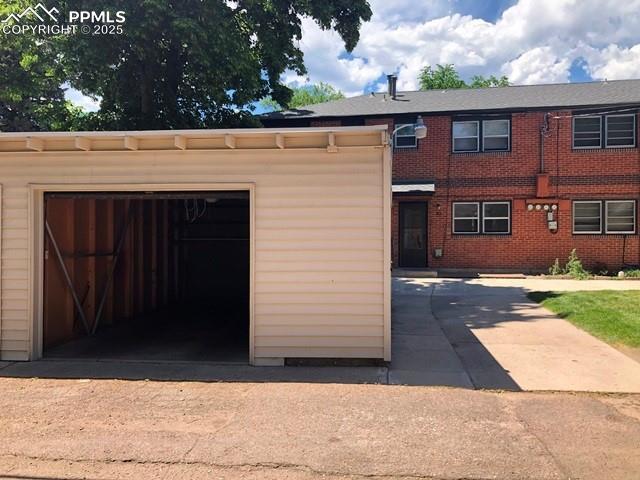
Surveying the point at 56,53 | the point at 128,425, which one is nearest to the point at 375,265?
the point at 128,425

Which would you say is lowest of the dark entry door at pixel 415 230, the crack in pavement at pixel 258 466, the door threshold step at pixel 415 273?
the crack in pavement at pixel 258 466

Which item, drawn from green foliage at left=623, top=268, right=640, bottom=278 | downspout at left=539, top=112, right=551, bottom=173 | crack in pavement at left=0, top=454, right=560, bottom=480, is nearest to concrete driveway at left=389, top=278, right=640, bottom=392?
crack in pavement at left=0, top=454, right=560, bottom=480

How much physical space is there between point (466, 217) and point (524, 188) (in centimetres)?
213

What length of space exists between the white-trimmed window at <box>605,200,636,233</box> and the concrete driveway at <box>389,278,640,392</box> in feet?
21.3

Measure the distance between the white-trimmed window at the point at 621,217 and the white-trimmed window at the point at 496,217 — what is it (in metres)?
3.14

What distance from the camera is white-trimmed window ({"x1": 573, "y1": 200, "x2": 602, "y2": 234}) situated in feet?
54.3

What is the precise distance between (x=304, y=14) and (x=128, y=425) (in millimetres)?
12914

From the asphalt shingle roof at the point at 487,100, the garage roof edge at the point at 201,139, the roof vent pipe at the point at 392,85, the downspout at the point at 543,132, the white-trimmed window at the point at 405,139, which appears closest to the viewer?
the garage roof edge at the point at 201,139

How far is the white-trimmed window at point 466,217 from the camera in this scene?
17172 mm

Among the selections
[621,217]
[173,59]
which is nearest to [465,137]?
[621,217]

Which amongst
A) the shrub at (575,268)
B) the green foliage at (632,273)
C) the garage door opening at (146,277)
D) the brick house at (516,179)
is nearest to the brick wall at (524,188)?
the brick house at (516,179)

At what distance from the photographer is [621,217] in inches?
648

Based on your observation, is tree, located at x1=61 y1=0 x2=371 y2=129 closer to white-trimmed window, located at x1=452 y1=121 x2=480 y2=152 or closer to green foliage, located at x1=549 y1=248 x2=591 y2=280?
white-trimmed window, located at x1=452 y1=121 x2=480 y2=152

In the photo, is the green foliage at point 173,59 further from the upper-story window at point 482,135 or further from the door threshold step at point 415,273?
the door threshold step at point 415,273
